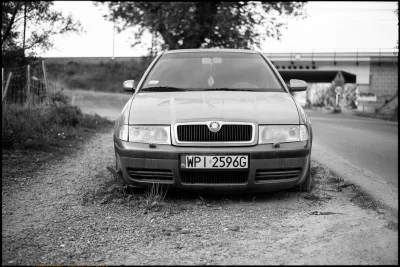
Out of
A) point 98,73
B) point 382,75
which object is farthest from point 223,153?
point 382,75

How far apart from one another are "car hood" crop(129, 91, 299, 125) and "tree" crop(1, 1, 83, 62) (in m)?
7.77

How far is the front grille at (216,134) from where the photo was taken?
4.32 m

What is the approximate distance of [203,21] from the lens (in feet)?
74.5

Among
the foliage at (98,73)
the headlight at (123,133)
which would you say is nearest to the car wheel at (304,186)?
the headlight at (123,133)

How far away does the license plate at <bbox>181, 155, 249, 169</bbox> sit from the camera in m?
4.24

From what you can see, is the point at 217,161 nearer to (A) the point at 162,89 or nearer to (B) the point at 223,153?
(B) the point at 223,153

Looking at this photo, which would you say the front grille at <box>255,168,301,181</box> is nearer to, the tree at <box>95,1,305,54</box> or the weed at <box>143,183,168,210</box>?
the weed at <box>143,183,168,210</box>

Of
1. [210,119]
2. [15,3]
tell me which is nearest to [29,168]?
[210,119]

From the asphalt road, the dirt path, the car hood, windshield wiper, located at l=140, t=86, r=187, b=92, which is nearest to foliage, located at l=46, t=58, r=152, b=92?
the asphalt road

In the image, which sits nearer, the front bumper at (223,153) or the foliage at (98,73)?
the front bumper at (223,153)

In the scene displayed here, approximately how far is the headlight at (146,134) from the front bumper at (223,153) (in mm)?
49

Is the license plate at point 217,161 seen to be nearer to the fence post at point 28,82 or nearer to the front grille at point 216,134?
the front grille at point 216,134

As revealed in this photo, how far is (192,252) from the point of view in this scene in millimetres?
3156

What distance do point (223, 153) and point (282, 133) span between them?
58cm
